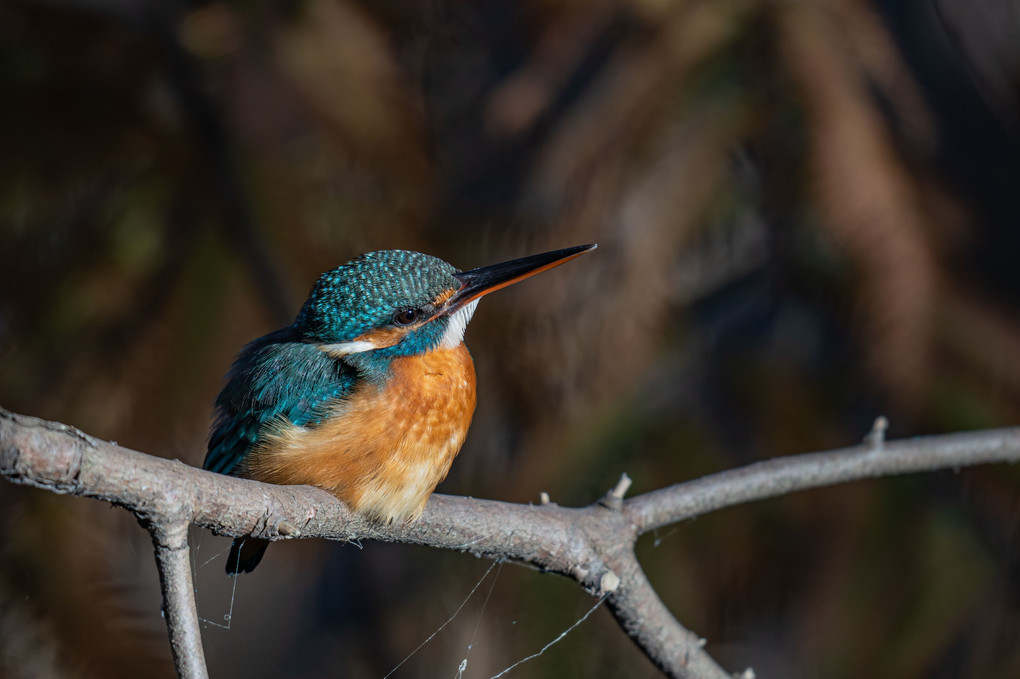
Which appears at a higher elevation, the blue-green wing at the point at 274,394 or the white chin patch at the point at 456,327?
the blue-green wing at the point at 274,394

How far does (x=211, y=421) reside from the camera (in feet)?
5.48

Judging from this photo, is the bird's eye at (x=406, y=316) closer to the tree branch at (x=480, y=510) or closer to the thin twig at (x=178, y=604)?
the tree branch at (x=480, y=510)

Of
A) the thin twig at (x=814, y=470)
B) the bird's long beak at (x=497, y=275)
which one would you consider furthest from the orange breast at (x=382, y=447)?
the thin twig at (x=814, y=470)

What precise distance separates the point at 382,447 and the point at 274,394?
211mm

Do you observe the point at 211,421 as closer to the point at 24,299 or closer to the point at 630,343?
the point at 24,299

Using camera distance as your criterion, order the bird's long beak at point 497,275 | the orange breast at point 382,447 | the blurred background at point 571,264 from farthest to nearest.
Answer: the blurred background at point 571,264
the bird's long beak at point 497,275
the orange breast at point 382,447

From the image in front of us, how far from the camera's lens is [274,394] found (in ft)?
4.53

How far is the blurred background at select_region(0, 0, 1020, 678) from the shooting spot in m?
1.59

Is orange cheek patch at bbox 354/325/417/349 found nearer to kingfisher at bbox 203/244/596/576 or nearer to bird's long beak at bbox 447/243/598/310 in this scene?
kingfisher at bbox 203/244/596/576

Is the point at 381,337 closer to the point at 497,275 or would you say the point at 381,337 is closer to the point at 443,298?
the point at 443,298

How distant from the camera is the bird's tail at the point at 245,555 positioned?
1.46m

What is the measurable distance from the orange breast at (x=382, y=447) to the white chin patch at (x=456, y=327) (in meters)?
0.08

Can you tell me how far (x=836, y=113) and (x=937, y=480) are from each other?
2.69 feet

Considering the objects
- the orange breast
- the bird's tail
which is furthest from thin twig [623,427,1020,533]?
the bird's tail
